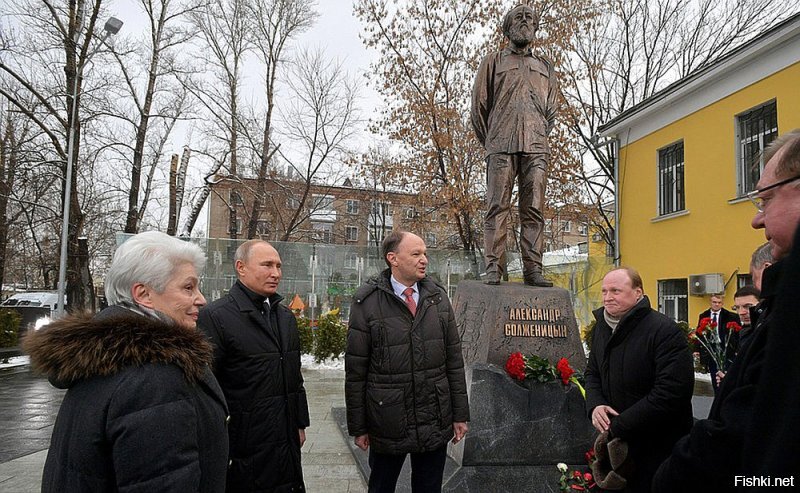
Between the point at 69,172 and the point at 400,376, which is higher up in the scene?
the point at 69,172

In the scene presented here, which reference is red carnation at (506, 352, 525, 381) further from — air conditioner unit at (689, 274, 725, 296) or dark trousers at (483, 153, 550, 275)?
air conditioner unit at (689, 274, 725, 296)

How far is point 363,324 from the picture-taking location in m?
3.13

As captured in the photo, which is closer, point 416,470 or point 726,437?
point 726,437

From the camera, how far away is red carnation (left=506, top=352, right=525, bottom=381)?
4.00 m

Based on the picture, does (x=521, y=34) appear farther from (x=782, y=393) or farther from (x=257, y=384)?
(x=782, y=393)

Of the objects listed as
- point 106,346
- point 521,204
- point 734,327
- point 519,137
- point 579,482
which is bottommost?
point 579,482

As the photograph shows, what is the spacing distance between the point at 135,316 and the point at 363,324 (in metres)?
1.67

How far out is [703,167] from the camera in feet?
42.0

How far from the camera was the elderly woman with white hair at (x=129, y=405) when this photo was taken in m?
1.40

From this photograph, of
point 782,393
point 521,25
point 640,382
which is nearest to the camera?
point 782,393

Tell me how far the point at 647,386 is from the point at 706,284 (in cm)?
1100

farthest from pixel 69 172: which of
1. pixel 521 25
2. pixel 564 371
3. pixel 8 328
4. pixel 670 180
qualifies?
pixel 670 180

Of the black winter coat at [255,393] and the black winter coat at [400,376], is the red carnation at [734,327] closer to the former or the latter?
the black winter coat at [400,376]

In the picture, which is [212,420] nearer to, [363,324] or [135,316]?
[135,316]
